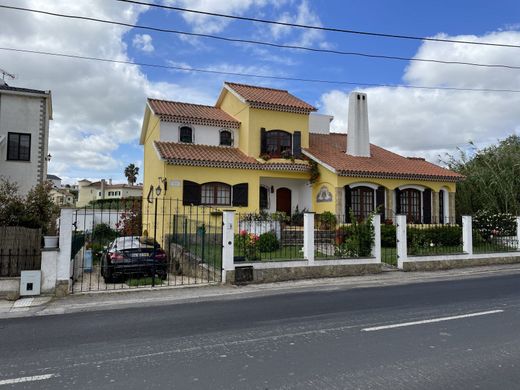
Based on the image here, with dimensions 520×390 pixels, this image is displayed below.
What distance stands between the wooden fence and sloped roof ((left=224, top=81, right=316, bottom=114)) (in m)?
15.0

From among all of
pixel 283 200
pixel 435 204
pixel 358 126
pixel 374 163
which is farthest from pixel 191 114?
pixel 435 204

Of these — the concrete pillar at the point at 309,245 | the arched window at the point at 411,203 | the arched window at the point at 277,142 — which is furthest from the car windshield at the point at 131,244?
the arched window at the point at 411,203

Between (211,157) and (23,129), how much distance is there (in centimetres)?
1182

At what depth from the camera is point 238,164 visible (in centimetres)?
2156

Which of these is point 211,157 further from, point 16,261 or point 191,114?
point 16,261

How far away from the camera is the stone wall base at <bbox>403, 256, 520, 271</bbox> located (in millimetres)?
15203

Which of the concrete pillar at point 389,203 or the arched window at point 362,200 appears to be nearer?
the arched window at point 362,200

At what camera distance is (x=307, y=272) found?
1328cm

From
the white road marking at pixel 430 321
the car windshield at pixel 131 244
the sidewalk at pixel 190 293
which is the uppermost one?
the car windshield at pixel 131 244

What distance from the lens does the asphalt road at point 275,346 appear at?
4.58 metres

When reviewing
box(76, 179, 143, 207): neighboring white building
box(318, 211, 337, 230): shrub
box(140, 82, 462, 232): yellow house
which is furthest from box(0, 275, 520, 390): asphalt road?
box(76, 179, 143, 207): neighboring white building

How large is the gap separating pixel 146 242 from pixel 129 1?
25.6 feet

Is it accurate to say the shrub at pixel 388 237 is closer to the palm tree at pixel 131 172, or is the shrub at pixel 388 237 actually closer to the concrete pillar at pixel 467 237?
the concrete pillar at pixel 467 237

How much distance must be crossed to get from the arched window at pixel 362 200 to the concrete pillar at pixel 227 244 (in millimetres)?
11527
